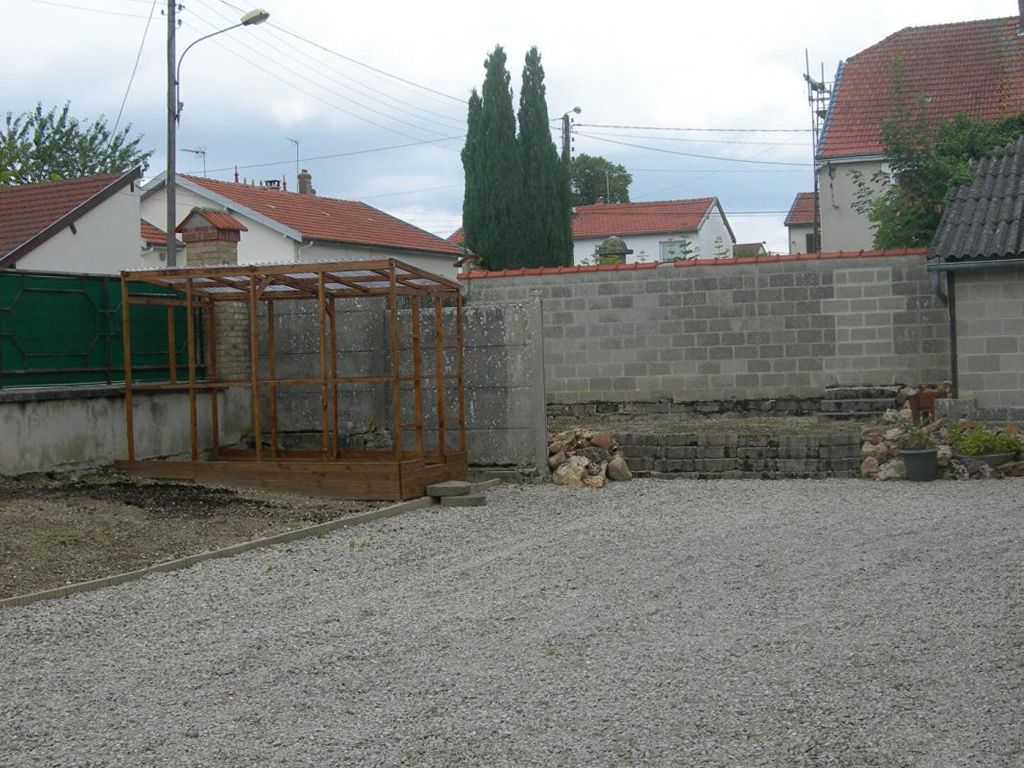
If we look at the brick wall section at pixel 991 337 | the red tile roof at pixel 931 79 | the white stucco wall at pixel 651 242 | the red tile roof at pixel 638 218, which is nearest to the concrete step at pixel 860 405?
the brick wall section at pixel 991 337

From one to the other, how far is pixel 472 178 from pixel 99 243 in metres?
13.7

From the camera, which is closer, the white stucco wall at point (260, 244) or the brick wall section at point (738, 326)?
the brick wall section at point (738, 326)

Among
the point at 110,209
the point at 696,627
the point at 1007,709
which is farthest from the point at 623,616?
the point at 110,209

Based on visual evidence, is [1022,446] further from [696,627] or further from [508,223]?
[508,223]

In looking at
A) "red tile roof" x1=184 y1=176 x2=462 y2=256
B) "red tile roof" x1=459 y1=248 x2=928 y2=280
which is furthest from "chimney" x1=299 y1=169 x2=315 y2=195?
"red tile roof" x1=459 y1=248 x2=928 y2=280

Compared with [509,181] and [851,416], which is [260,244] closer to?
[509,181]

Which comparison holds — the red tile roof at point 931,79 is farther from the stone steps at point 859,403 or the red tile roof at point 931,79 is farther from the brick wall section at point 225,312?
the brick wall section at point 225,312

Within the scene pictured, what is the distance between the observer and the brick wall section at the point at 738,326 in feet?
53.5

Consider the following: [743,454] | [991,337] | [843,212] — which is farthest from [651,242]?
[743,454]

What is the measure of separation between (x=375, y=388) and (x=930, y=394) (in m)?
6.91

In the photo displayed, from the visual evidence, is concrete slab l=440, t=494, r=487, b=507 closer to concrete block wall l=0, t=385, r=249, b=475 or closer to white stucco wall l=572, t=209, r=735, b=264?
concrete block wall l=0, t=385, r=249, b=475

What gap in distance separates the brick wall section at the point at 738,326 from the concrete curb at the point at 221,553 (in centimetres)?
636

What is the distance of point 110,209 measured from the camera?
2412cm

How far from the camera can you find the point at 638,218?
191ft
